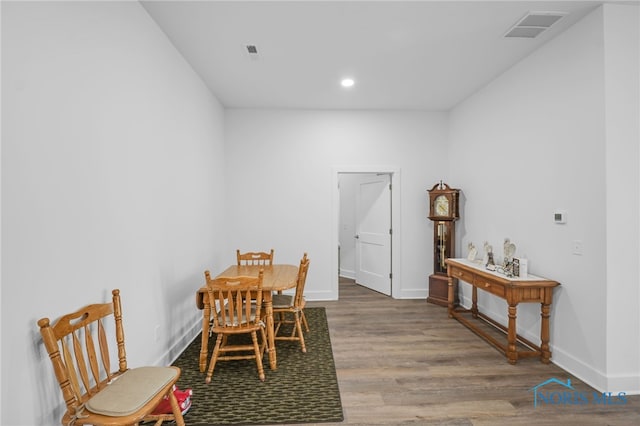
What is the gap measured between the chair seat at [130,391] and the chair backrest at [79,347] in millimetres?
87

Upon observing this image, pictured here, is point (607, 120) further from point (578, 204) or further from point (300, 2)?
point (300, 2)

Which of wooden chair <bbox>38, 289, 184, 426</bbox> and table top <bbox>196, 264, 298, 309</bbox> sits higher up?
table top <bbox>196, 264, 298, 309</bbox>

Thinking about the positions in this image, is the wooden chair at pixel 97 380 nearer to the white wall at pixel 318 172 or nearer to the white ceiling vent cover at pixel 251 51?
the white ceiling vent cover at pixel 251 51

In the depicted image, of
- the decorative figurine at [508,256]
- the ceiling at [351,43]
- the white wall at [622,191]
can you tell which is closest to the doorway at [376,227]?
the ceiling at [351,43]

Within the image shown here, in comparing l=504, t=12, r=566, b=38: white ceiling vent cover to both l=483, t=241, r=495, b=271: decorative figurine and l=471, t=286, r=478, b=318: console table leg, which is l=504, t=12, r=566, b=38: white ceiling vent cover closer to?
l=483, t=241, r=495, b=271: decorative figurine

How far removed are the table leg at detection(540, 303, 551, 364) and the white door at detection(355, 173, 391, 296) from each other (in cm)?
249

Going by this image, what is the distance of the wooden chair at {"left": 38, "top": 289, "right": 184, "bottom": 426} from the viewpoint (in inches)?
59.1

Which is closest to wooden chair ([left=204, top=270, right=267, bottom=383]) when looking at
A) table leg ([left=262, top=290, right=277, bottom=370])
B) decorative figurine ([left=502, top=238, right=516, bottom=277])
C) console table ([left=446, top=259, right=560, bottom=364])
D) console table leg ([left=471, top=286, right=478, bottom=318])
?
table leg ([left=262, top=290, right=277, bottom=370])

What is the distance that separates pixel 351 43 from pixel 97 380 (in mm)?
3183

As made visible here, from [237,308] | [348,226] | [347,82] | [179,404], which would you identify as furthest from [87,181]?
[348,226]

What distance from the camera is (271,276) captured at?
3.37 m

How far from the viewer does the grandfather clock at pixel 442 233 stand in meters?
4.64

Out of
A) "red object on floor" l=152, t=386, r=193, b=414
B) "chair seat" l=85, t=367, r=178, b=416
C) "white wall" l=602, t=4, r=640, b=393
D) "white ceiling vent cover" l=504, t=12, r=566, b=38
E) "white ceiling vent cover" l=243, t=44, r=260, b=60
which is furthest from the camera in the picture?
"white ceiling vent cover" l=243, t=44, r=260, b=60

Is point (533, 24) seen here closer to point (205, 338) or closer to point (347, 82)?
point (347, 82)
